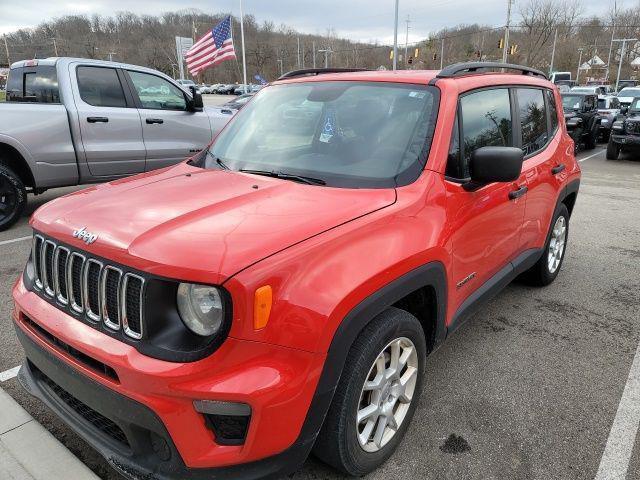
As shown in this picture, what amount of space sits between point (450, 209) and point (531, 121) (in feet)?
5.57

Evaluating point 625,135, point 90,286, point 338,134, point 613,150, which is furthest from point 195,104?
point 613,150

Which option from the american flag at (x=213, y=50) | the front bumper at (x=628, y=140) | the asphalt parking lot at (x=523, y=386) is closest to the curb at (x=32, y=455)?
the asphalt parking lot at (x=523, y=386)

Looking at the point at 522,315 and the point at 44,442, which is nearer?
the point at 44,442

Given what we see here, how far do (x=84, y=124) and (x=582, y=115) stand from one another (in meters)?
13.7

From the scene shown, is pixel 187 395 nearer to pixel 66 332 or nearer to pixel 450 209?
pixel 66 332

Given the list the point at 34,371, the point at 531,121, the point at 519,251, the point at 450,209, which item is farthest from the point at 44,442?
the point at 531,121

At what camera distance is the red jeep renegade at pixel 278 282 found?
173 cm

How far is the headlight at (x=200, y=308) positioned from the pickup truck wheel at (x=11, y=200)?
206 inches

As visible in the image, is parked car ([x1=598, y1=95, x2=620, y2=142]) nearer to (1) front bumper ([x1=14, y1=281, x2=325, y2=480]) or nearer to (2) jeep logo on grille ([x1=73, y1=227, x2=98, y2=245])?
(1) front bumper ([x1=14, y1=281, x2=325, y2=480])

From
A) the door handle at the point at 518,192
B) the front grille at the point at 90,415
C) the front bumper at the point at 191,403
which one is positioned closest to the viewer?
the front bumper at the point at 191,403

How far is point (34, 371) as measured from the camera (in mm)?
2361

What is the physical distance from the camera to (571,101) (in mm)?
14992

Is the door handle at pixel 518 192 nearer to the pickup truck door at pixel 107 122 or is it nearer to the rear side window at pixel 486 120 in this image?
the rear side window at pixel 486 120

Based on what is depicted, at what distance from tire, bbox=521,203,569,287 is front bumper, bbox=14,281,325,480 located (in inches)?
124
